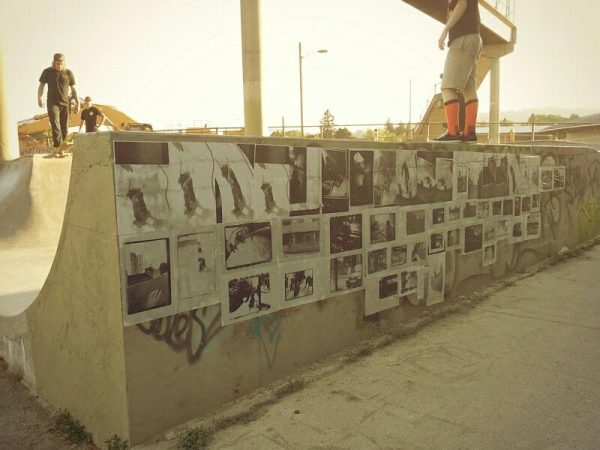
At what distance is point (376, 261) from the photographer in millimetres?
4258

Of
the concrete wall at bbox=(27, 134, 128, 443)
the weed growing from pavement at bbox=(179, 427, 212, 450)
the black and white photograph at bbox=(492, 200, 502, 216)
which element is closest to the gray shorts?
the black and white photograph at bbox=(492, 200, 502, 216)

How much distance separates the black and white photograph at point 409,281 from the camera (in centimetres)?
458

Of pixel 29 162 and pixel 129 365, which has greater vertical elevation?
pixel 29 162

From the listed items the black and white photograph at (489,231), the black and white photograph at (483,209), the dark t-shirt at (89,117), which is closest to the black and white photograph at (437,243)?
the black and white photograph at (483,209)

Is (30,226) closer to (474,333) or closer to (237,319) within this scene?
(237,319)

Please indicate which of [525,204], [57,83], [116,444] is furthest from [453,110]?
[57,83]

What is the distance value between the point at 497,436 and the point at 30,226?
7387 millimetres

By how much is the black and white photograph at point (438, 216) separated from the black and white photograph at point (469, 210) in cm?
49

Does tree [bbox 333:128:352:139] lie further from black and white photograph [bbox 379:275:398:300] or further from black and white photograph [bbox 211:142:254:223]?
black and white photograph [bbox 211:142:254:223]

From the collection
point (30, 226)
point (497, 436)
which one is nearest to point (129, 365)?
point (497, 436)

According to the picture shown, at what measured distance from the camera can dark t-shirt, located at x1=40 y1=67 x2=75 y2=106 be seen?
8047 mm

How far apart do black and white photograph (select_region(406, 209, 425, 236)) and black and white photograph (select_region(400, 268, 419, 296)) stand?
1.28ft

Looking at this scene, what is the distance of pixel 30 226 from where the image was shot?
7.53 meters

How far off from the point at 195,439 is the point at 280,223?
4.98 ft
